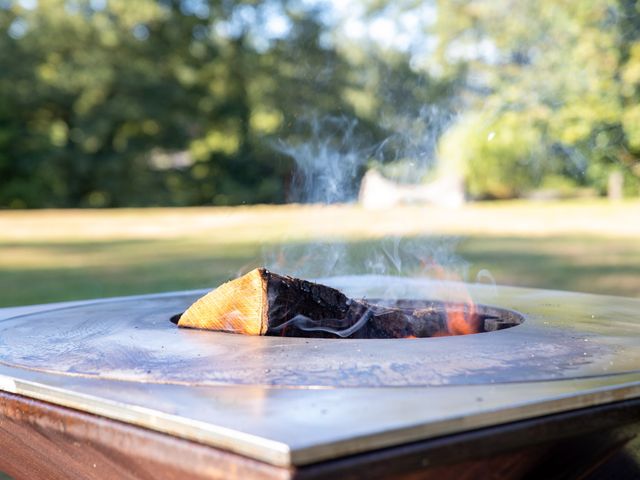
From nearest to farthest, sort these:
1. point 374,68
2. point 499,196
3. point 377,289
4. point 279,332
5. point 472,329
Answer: point 279,332 < point 472,329 < point 377,289 < point 374,68 < point 499,196

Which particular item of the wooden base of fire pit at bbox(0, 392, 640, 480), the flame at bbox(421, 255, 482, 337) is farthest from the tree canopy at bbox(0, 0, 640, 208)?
the wooden base of fire pit at bbox(0, 392, 640, 480)

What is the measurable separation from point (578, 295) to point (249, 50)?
19028mm

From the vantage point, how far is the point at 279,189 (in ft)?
68.9

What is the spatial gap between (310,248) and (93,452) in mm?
1815

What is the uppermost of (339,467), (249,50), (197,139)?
(249,50)

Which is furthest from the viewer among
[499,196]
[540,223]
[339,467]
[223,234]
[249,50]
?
[499,196]

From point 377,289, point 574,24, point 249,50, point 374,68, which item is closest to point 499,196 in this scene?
point 374,68

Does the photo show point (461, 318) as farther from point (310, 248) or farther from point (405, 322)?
point (310, 248)

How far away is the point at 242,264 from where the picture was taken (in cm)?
714

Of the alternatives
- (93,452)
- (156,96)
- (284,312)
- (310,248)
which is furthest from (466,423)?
(156,96)

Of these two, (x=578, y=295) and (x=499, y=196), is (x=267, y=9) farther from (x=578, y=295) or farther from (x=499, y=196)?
(x=578, y=295)

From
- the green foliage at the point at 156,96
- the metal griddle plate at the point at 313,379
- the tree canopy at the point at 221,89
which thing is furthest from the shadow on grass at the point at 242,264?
the green foliage at the point at 156,96

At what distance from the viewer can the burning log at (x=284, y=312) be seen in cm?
169

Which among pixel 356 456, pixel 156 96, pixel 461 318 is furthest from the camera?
pixel 156 96
